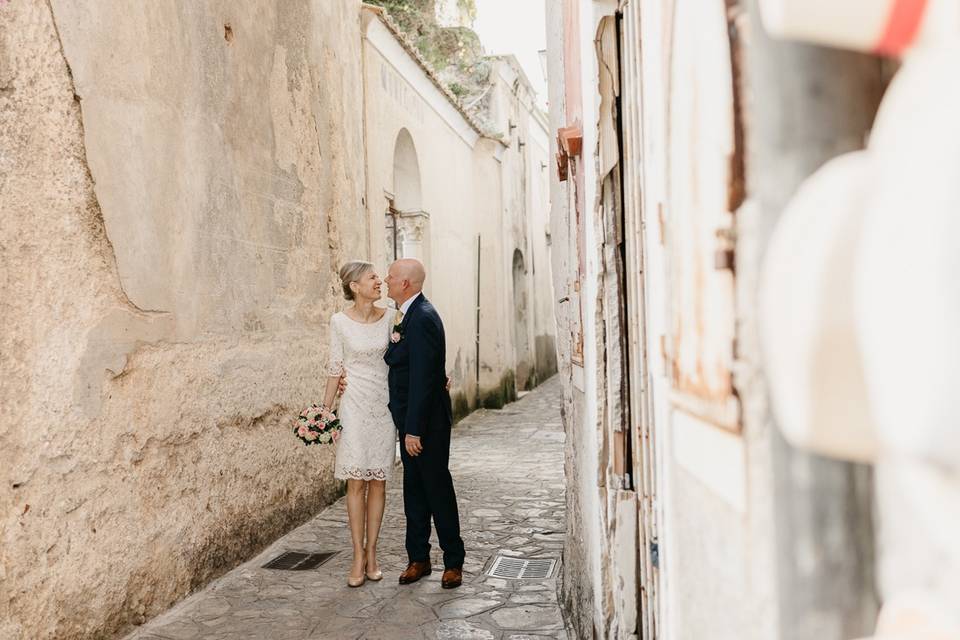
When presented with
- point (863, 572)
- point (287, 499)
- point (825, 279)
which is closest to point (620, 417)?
point (863, 572)

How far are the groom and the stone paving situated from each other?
8.5 inches

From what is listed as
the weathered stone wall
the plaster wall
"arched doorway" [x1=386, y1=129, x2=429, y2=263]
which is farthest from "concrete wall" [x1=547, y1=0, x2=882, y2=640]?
"arched doorway" [x1=386, y1=129, x2=429, y2=263]

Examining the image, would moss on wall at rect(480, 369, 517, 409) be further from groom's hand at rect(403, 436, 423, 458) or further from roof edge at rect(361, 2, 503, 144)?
groom's hand at rect(403, 436, 423, 458)

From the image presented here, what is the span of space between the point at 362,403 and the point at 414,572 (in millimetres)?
1021

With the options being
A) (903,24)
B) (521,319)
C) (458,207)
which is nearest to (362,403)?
(903,24)

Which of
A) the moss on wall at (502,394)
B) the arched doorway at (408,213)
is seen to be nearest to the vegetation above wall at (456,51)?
the arched doorway at (408,213)

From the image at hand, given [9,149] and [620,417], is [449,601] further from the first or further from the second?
[9,149]

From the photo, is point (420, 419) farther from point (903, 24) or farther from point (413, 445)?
point (903, 24)

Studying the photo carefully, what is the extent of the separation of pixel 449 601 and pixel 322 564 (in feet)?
3.65

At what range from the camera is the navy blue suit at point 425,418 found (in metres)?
4.45

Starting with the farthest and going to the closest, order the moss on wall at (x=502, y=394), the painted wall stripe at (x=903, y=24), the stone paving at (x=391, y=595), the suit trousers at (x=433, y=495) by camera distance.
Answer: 1. the moss on wall at (x=502, y=394)
2. the suit trousers at (x=433, y=495)
3. the stone paving at (x=391, y=595)
4. the painted wall stripe at (x=903, y=24)

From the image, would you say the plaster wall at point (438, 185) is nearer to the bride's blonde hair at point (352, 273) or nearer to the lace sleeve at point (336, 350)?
the bride's blonde hair at point (352, 273)

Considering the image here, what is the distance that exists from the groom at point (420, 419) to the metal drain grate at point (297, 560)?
732 mm

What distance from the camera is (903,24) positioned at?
0.47 m
